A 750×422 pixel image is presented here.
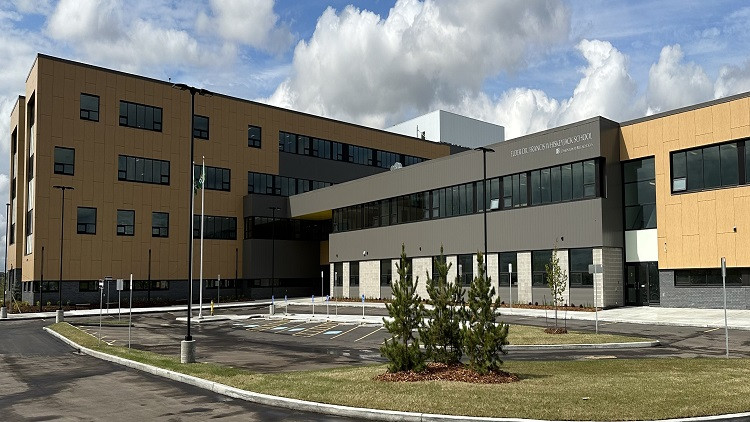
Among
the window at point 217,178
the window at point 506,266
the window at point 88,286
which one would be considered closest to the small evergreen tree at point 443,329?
the window at point 506,266

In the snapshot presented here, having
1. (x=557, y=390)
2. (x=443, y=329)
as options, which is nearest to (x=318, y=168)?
(x=443, y=329)

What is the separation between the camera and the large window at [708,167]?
39.2 m

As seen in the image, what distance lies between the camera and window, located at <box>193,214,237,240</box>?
228ft

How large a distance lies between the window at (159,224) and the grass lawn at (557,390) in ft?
164

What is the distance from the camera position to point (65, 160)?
6097cm

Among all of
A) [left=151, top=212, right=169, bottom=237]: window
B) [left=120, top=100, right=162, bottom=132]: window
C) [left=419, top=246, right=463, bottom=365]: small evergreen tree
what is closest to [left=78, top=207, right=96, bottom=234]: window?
[left=151, top=212, right=169, bottom=237]: window

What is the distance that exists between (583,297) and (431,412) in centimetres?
3338

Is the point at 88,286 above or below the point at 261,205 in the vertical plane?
below

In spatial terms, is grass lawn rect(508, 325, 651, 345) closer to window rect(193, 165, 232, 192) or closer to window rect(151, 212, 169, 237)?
window rect(151, 212, 169, 237)

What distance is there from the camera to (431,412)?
12.5m

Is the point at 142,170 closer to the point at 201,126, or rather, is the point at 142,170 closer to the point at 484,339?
the point at 201,126

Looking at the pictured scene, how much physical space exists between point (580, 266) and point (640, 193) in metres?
6.72

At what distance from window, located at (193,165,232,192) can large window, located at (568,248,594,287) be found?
137ft

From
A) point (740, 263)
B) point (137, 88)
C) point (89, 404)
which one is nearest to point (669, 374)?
point (89, 404)
